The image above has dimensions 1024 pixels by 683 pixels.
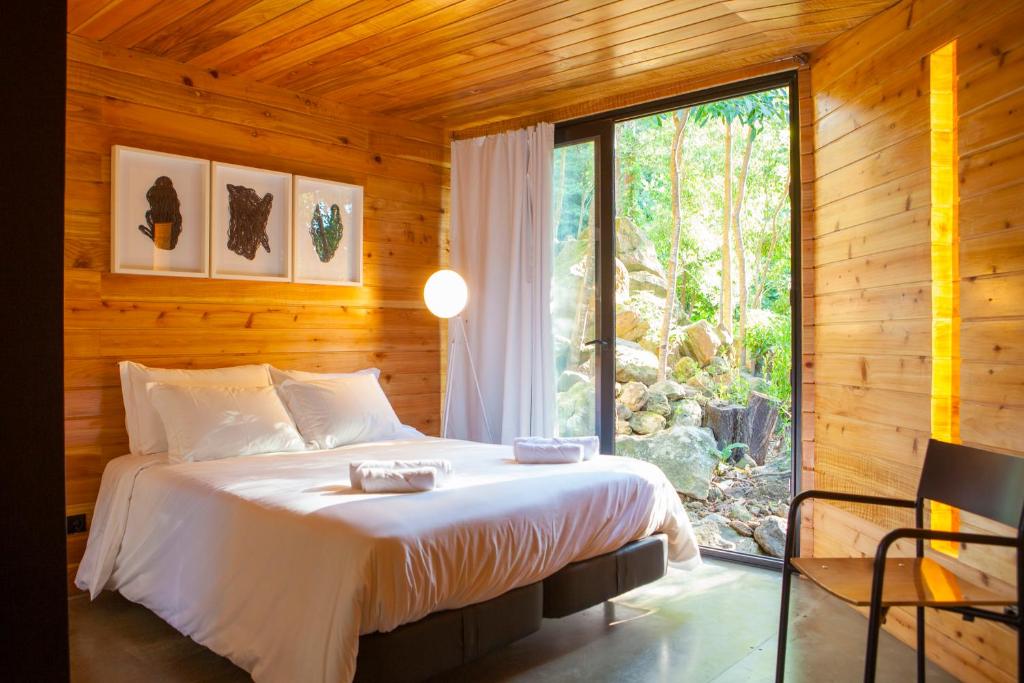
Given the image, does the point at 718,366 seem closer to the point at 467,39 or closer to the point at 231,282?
the point at 467,39

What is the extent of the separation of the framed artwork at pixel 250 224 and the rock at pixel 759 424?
3.04 meters

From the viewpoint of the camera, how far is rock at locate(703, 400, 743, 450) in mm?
5055

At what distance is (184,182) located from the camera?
366 cm

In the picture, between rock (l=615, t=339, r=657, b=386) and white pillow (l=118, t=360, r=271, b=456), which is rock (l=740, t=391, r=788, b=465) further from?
white pillow (l=118, t=360, r=271, b=456)

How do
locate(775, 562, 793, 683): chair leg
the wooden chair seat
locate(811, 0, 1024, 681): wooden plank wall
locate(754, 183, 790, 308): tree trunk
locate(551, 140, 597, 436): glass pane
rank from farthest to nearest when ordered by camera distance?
locate(754, 183, 790, 308): tree trunk → locate(551, 140, 597, 436): glass pane → locate(811, 0, 1024, 681): wooden plank wall → locate(775, 562, 793, 683): chair leg → the wooden chair seat

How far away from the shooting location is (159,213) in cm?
357

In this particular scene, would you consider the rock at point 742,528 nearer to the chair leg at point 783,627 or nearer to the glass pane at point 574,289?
the glass pane at point 574,289

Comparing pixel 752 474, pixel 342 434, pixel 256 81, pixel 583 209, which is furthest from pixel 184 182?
pixel 752 474

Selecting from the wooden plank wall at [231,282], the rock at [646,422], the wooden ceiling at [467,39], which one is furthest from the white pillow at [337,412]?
the rock at [646,422]

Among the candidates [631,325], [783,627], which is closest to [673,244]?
[631,325]

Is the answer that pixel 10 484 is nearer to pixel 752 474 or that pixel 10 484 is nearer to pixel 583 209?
pixel 583 209

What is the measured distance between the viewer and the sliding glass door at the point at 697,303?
4.46m

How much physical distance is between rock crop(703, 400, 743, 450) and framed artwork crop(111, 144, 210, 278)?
329cm

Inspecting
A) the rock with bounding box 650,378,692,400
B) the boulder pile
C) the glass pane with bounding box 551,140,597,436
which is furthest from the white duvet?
the rock with bounding box 650,378,692,400
